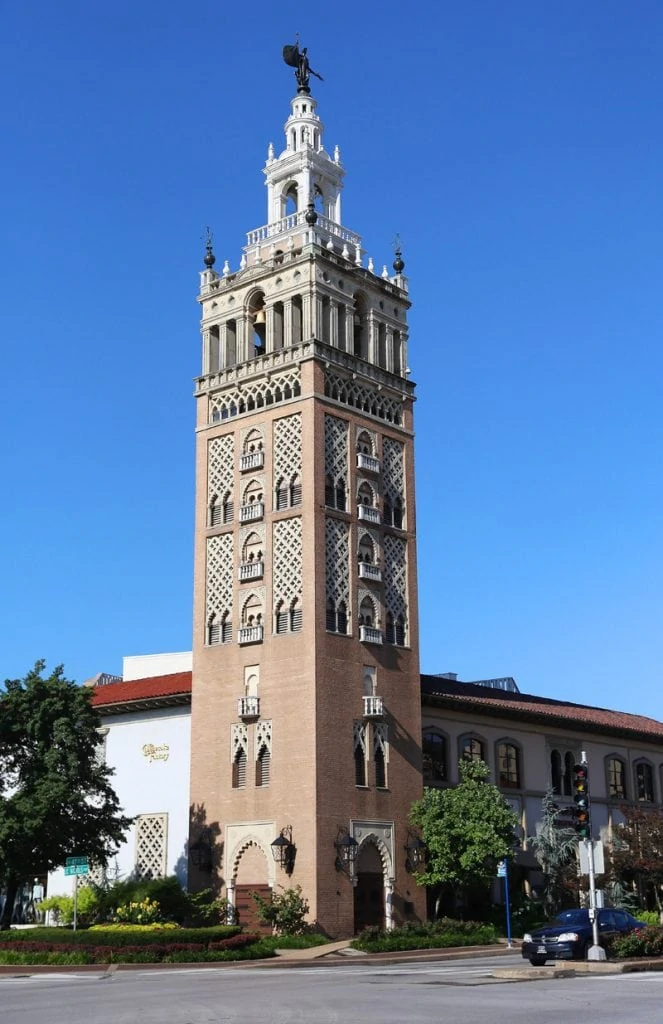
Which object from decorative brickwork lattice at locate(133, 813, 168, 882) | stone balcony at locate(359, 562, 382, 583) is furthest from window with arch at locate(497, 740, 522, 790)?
decorative brickwork lattice at locate(133, 813, 168, 882)

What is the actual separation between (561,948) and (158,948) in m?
11.3

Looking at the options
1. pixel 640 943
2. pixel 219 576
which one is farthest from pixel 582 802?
pixel 219 576

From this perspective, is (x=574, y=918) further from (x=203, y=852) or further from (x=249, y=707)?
(x=203, y=852)

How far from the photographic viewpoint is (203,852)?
45188mm

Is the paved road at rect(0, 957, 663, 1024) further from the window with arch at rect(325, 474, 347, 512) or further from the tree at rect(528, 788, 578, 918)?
the tree at rect(528, 788, 578, 918)

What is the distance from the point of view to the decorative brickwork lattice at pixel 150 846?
155 ft

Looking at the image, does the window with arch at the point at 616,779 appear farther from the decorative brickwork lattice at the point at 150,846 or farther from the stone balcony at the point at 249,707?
the decorative brickwork lattice at the point at 150,846

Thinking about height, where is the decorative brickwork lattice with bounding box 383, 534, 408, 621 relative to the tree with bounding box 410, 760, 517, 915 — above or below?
above

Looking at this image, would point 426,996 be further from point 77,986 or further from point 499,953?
point 499,953

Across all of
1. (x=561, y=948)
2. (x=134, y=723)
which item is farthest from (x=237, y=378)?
(x=561, y=948)

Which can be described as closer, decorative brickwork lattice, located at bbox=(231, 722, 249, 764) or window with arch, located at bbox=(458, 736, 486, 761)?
decorative brickwork lattice, located at bbox=(231, 722, 249, 764)

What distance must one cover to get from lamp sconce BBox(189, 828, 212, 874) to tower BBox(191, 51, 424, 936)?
0.10 meters

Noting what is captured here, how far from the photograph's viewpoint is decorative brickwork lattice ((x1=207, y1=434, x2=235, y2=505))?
162ft

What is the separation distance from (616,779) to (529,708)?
8.35 m
